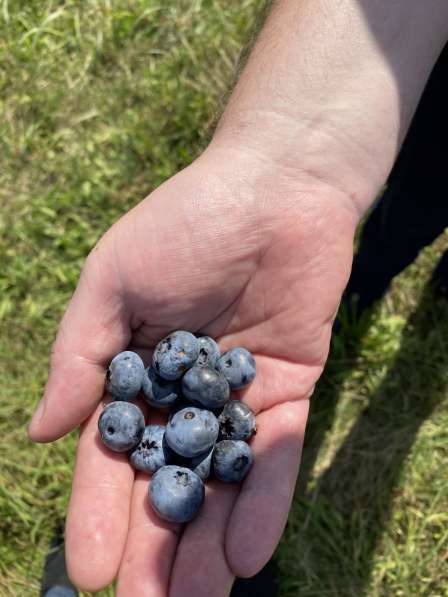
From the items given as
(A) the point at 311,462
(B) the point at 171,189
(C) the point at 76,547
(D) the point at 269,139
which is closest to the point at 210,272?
(B) the point at 171,189

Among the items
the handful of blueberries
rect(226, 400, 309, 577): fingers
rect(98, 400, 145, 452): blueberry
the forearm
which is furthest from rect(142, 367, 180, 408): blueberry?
the forearm

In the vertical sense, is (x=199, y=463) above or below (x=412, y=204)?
below

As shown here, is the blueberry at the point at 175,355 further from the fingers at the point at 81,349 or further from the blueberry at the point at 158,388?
the fingers at the point at 81,349

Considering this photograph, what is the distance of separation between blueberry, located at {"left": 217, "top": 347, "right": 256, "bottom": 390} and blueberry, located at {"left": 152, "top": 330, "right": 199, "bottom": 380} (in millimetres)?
126

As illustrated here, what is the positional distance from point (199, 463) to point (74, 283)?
175 cm

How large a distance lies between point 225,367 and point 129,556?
0.74m

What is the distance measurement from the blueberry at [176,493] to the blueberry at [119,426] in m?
0.16

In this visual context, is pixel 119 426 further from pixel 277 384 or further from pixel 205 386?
pixel 277 384

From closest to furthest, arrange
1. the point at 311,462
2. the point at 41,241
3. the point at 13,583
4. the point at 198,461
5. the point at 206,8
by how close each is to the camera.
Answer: the point at 198,461 < the point at 13,583 < the point at 311,462 < the point at 41,241 < the point at 206,8

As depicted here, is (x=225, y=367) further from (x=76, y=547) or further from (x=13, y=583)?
(x=13, y=583)

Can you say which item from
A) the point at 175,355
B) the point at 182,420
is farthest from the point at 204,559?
the point at 175,355

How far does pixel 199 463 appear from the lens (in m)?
2.39

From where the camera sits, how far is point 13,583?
330 cm

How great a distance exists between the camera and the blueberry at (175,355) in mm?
2354
